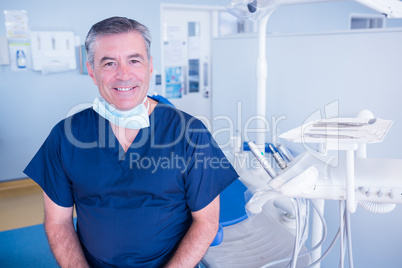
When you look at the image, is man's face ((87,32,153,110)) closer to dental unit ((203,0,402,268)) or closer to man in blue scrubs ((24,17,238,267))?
man in blue scrubs ((24,17,238,267))

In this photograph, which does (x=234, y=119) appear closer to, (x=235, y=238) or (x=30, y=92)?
(x=235, y=238)

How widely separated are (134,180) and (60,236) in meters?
0.32

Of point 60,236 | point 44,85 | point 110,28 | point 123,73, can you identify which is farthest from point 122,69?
point 44,85

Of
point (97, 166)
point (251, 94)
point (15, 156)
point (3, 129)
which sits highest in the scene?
point (251, 94)

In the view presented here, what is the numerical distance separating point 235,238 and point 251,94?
867 mm

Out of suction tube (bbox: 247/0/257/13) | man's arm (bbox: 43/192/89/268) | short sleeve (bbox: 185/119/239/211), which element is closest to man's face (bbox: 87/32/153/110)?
short sleeve (bbox: 185/119/239/211)

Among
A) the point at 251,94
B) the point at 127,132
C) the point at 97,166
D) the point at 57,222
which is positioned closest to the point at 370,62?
the point at 251,94

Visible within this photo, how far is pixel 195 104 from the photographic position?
4398 millimetres

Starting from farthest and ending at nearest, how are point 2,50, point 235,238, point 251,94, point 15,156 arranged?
point 15,156
point 2,50
point 251,94
point 235,238

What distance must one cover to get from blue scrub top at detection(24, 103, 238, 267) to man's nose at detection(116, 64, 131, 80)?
0.15 metres

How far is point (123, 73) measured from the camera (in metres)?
1.08

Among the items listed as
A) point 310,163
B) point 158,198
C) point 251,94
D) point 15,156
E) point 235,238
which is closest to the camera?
point 310,163

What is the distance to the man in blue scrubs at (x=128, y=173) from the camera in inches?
42.1

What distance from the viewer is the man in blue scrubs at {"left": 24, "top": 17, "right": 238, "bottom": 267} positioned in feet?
3.51
